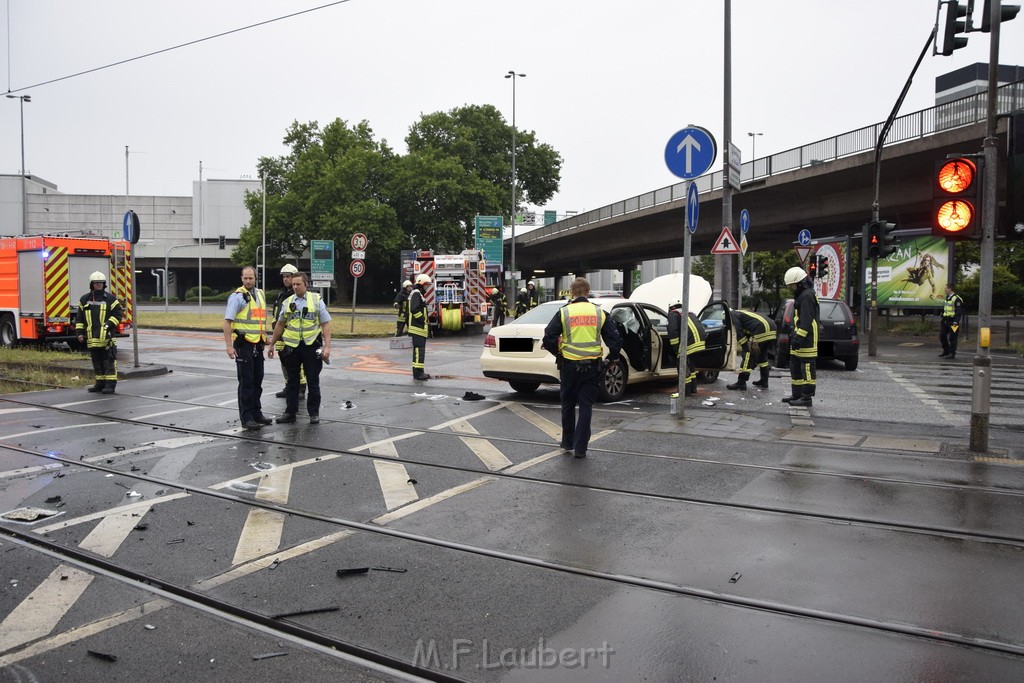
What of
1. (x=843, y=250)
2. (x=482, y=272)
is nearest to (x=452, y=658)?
(x=482, y=272)

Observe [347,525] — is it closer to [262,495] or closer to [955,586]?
[262,495]

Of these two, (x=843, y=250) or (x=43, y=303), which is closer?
(x=43, y=303)

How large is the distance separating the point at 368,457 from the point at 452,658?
433 centimetres

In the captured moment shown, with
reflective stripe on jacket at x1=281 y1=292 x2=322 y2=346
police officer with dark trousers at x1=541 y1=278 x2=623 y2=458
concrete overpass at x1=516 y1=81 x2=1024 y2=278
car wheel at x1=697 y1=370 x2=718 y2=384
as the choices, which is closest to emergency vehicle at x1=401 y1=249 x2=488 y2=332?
concrete overpass at x1=516 y1=81 x2=1024 y2=278

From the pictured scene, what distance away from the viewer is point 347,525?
5602mm

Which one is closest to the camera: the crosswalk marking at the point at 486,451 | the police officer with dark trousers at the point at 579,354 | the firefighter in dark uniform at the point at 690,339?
the crosswalk marking at the point at 486,451

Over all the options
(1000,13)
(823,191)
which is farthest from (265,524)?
(823,191)

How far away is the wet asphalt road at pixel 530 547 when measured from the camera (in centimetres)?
369

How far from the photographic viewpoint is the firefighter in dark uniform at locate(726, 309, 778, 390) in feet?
43.8

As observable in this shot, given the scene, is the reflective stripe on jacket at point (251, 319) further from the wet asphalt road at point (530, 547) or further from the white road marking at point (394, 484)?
the white road marking at point (394, 484)

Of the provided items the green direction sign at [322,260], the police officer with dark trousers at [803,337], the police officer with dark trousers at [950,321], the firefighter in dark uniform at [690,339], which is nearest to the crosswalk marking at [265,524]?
the firefighter in dark uniform at [690,339]

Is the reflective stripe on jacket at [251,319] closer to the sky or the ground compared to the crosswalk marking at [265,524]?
closer to the sky

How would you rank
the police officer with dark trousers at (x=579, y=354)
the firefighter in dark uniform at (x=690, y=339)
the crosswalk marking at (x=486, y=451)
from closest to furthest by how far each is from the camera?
the crosswalk marking at (x=486, y=451) < the police officer with dark trousers at (x=579, y=354) < the firefighter in dark uniform at (x=690, y=339)

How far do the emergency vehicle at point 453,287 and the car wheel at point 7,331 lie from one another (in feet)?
40.1
